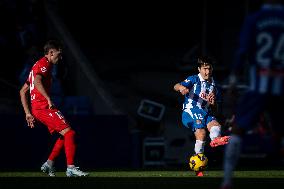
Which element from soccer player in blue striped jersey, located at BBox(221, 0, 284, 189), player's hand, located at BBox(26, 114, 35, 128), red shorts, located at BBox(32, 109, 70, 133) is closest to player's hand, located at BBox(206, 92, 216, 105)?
red shorts, located at BBox(32, 109, 70, 133)

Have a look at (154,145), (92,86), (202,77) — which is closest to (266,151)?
(154,145)

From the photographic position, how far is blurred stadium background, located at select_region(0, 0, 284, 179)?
18.3 metres

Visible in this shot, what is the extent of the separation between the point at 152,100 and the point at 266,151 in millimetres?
3619

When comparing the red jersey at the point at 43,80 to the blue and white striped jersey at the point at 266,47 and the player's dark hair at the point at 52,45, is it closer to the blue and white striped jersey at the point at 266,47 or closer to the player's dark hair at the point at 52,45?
the player's dark hair at the point at 52,45

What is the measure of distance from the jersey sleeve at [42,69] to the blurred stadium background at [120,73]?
11.3ft

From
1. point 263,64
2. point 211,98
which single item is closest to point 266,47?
point 263,64

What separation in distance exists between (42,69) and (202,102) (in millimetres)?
2766

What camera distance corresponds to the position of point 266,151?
19828 mm

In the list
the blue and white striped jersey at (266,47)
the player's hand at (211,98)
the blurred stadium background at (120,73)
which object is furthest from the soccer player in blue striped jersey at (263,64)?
the blurred stadium background at (120,73)

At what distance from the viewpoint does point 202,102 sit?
14961mm

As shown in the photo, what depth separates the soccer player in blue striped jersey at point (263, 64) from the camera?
9883 mm
